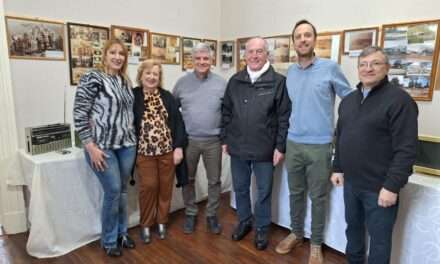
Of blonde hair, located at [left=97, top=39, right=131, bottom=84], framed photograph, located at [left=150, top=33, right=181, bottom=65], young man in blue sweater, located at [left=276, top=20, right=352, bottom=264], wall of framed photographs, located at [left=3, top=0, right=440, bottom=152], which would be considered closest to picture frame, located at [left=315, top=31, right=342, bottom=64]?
wall of framed photographs, located at [left=3, top=0, right=440, bottom=152]

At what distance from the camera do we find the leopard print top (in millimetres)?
2145

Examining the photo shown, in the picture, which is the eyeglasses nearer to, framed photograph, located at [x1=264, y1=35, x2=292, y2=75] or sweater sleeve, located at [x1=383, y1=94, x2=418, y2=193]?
sweater sleeve, located at [x1=383, y1=94, x2=418, y2=193]

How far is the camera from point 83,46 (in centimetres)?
258

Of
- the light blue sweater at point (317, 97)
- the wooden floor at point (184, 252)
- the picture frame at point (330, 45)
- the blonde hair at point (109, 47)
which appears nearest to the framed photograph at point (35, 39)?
the blonde hair at point (109, 47)

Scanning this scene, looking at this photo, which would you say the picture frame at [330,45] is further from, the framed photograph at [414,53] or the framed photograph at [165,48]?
the framed photograph at [165,48]

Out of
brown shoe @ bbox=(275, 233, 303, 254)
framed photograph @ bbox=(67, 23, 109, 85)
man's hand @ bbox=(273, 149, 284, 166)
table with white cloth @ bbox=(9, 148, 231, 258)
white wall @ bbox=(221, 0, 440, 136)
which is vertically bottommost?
brown shoe @ bbox=(275, 233, 303, 254)

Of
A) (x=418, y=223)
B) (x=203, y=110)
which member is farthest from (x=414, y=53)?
(x=203, y=110)

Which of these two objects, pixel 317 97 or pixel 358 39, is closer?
pixel 317 97

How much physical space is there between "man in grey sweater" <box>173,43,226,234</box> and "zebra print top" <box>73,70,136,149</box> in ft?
1.54

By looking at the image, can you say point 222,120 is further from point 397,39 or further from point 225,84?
point 397,39

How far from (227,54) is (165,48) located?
0.81 meters

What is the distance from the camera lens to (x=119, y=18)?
9.20 ft

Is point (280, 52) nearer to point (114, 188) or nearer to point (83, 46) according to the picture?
point (83, 46)

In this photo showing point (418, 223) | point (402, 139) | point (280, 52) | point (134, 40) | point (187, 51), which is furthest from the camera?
point (187, 51)
